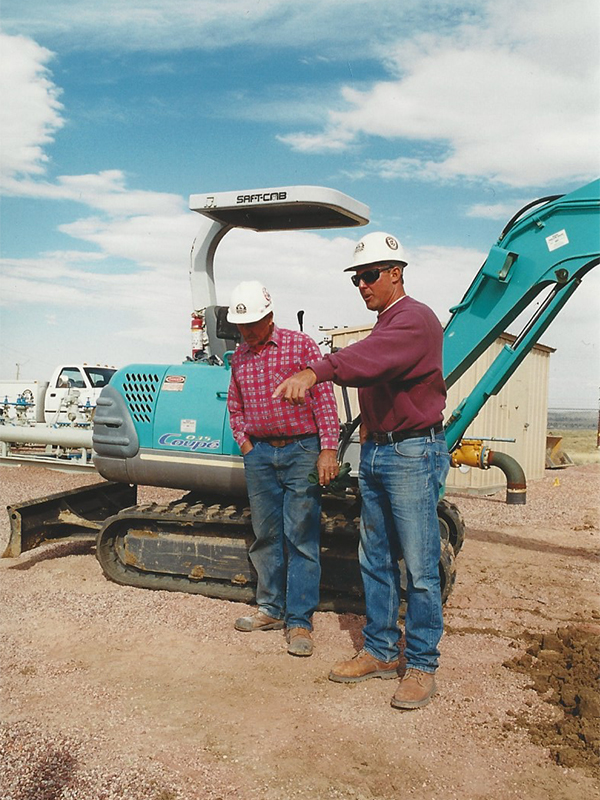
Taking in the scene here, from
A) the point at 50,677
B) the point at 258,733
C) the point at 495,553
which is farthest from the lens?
the point at 495,553

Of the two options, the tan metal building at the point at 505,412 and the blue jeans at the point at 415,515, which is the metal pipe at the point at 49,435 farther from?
the blue jeans at the point at 415,515

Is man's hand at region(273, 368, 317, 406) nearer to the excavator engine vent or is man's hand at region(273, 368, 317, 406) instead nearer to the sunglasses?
the sunglasses

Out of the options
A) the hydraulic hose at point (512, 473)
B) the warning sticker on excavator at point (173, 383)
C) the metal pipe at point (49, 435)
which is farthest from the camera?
the metal pipe at point (49, 435)

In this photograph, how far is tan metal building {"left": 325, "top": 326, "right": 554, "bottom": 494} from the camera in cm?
1238

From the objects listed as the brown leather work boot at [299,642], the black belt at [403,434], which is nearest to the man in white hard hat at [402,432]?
the black belt at [403,434]

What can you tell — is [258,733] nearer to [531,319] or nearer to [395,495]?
[395,495]

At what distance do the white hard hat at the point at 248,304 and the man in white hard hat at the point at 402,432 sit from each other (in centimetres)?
78

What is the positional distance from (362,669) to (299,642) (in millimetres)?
557

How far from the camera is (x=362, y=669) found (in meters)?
4.09

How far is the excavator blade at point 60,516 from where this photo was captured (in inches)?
237

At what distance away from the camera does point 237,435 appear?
192 inches

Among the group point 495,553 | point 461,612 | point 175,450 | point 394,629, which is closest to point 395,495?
point 394,629

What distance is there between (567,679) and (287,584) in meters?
1.73

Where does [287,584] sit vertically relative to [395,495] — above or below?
below
